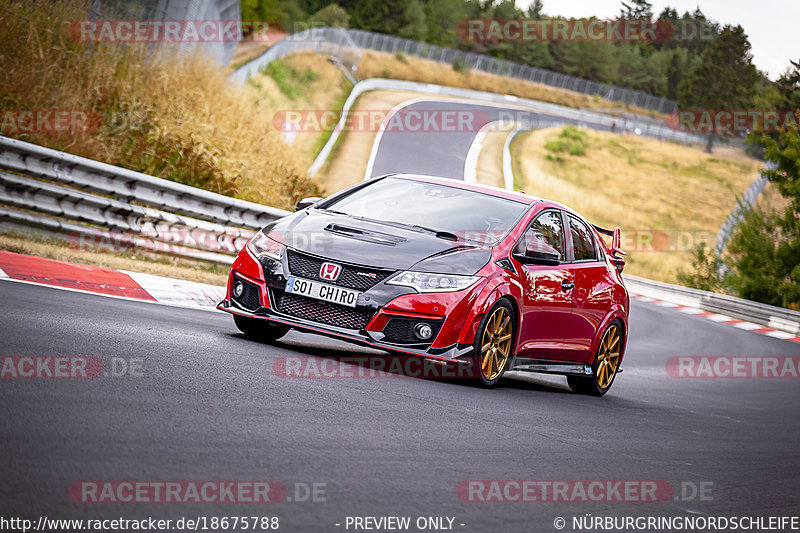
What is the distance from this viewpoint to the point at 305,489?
441cm

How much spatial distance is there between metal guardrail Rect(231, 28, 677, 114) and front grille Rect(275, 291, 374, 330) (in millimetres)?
15727

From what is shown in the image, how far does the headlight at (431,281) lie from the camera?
7.64 m

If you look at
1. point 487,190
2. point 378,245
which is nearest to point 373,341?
point 378,245

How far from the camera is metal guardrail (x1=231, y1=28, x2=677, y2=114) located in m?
47.2

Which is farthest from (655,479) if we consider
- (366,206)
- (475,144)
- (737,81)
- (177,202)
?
(737,81)

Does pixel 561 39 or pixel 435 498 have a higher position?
pixel 561 39

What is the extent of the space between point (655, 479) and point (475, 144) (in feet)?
161

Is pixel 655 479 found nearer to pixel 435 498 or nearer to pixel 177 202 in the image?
pixel 435 498

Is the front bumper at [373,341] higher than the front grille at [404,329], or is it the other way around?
the front grille at [404,329]

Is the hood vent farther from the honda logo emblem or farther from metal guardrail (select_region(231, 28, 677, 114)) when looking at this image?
metal guardrail (select_region(231, 28, 677, 114))

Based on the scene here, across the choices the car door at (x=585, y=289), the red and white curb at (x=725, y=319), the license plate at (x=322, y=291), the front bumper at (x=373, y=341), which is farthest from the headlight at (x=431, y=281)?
the red and white curb at (x=725, y=319)

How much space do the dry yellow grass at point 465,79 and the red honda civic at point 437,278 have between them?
5629cm

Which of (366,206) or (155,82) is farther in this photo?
(155,82)

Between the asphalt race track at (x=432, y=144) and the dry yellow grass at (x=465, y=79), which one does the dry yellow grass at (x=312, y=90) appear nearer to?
→ the asphalt race track at (x=432, y=144)
